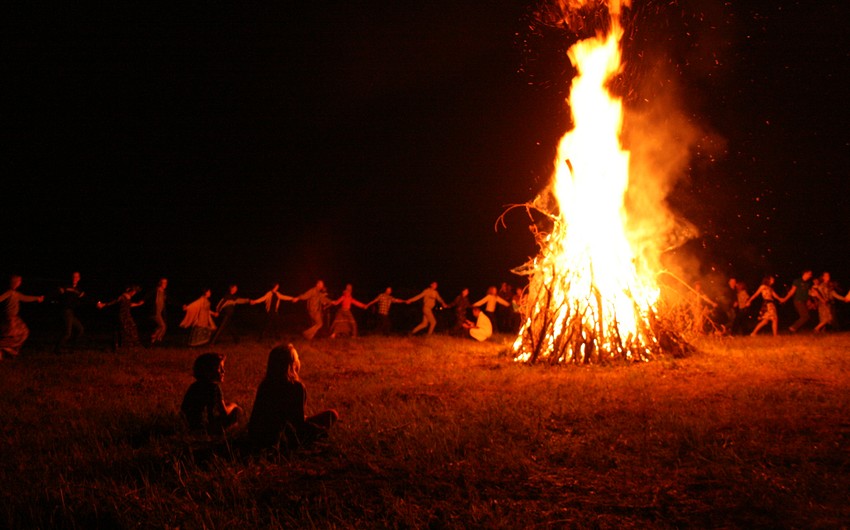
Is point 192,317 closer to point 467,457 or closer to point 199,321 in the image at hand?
point 199,321

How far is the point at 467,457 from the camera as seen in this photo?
18.0 ft

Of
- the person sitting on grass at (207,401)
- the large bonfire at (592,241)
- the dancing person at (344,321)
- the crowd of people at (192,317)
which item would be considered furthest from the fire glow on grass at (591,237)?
the dancing person at (344,321)

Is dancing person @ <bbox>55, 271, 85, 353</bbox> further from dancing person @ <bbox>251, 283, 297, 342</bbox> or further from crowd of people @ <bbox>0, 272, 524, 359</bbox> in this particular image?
dancing person @ <bbox>251, 283, 297, 342</bbox>

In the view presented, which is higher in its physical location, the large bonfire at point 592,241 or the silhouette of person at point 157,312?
the large bonfire at point 592,241

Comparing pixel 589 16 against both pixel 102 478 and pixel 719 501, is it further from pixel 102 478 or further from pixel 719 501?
pixel 102 478

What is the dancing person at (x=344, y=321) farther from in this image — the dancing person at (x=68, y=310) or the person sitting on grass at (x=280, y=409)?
the person sitting on grass at (x=280, y=409)

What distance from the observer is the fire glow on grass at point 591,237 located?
1159cm

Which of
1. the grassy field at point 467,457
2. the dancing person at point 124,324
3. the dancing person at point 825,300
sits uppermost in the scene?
the dancing person at point 825,300

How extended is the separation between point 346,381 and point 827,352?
30.9 ft

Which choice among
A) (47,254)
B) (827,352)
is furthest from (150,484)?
(47,254)

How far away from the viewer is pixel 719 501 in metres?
4.41

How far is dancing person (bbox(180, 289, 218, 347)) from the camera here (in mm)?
14930

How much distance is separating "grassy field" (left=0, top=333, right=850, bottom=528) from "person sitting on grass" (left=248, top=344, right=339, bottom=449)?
0.61 feet

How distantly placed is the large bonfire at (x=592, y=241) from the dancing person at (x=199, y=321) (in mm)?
7866
